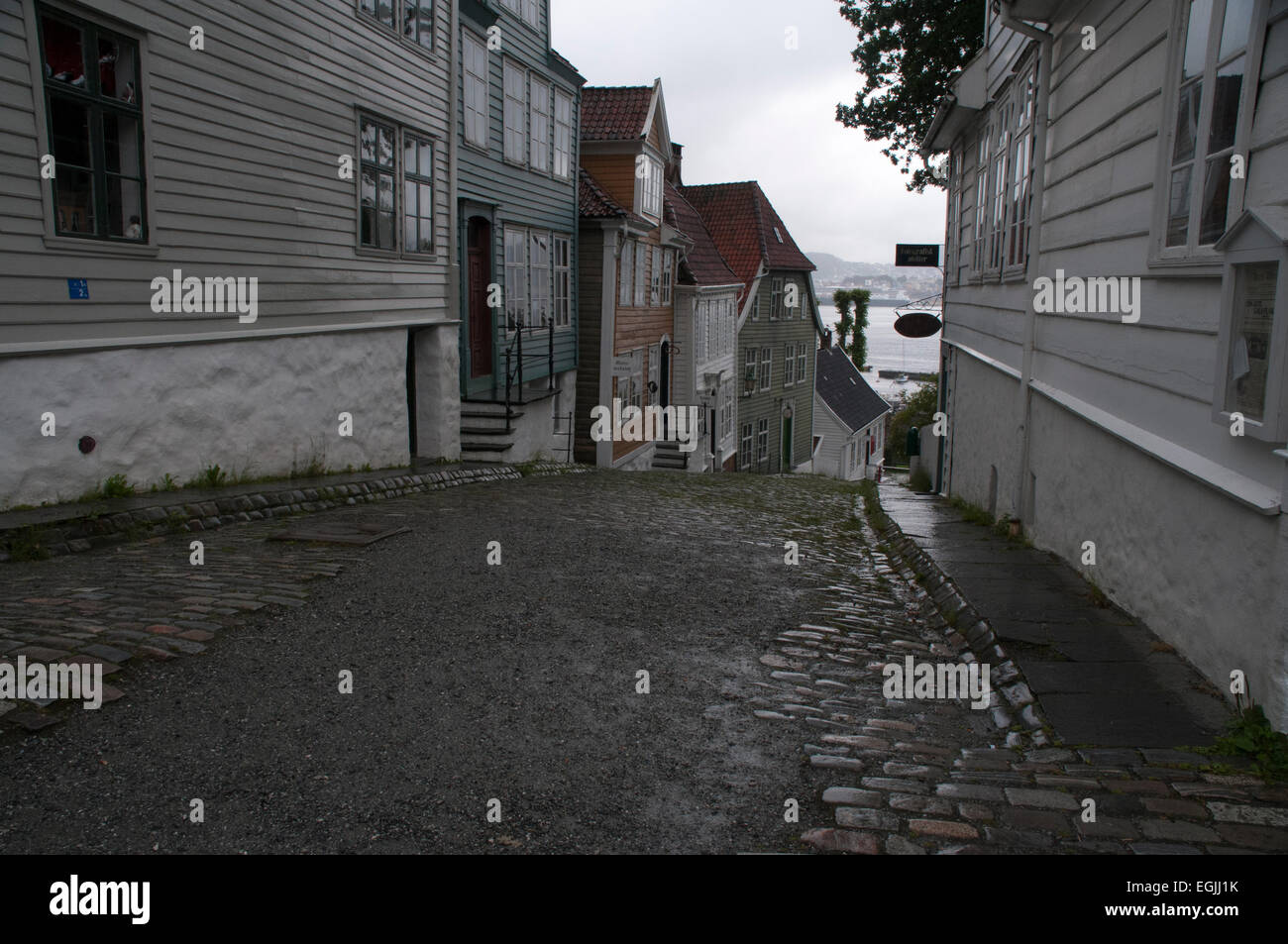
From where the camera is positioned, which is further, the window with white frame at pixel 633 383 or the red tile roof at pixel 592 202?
the window with white frame at pixel 633 383

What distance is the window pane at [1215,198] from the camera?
478cm

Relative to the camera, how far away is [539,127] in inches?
741

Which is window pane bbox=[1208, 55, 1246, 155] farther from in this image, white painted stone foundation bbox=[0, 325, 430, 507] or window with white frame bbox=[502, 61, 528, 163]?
window with white frame bbox=[502, 61, 528, 163]

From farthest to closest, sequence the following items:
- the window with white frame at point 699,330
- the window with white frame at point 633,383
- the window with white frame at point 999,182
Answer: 1. the window with white frame at point 699,330
2. the window with white frame at point 633,383
3. the window with white frame at point 999,182

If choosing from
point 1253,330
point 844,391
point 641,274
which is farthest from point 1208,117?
point 844,391

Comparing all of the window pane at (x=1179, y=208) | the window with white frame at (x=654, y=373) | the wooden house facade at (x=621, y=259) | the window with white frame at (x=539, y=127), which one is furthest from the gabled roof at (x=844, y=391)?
the window pane at (x=1179, y=208)

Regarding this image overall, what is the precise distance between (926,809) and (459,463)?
1162 centimetres

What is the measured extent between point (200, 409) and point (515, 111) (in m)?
10.4

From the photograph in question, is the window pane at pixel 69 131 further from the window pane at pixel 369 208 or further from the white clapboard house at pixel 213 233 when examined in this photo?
the window pane at pixel 369 208

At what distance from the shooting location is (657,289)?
1035 inches

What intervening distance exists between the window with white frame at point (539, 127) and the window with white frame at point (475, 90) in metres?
2.01

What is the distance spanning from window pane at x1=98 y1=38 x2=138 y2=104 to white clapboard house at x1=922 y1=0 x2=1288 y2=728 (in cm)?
766

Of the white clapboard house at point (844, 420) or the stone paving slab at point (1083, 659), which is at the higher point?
the stone paving slab at point (1083, 659)

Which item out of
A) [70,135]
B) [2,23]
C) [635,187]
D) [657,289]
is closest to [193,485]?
[70,135]
